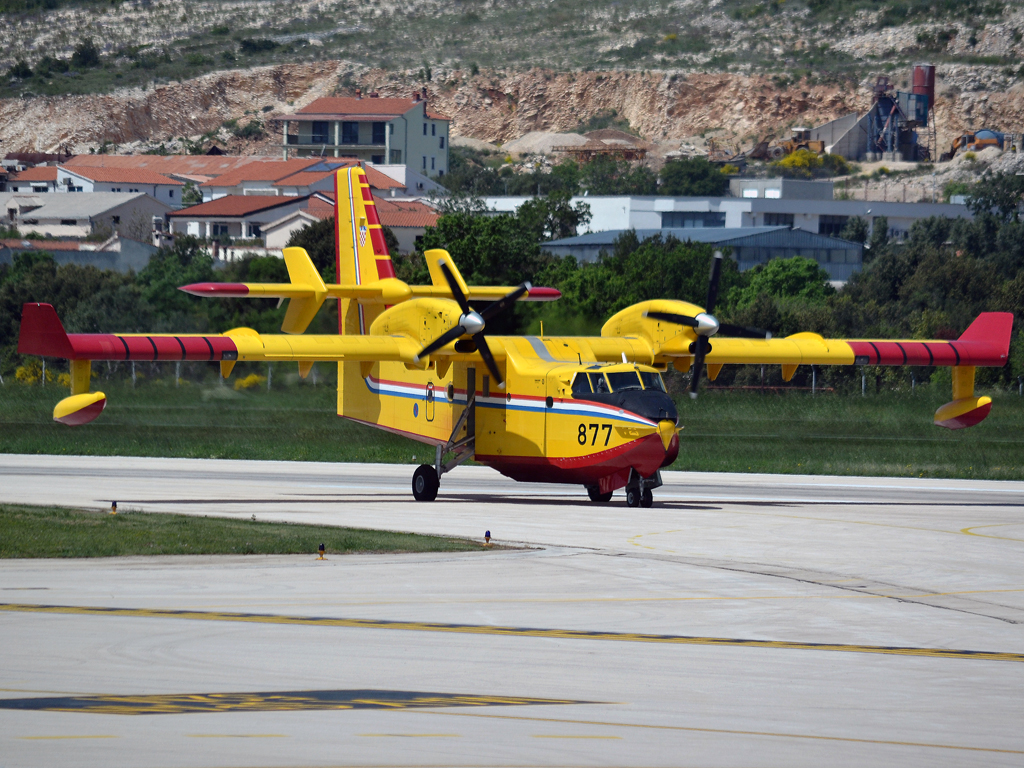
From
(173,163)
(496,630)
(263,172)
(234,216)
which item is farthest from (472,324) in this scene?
(173,163)

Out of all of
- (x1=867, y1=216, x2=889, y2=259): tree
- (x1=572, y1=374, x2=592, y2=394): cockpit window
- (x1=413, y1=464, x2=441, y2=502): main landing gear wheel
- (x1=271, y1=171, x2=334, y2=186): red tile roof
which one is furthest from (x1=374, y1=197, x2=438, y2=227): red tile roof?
(x1=572, y1=374, x2=592, y2=394): cockpit window

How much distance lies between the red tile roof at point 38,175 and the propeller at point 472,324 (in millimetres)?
126335

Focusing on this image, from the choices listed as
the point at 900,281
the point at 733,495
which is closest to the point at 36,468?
the point at 733,495

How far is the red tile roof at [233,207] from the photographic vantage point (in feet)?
370

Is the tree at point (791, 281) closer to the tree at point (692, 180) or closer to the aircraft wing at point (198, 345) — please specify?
the aircraft wing at point (198, 345)

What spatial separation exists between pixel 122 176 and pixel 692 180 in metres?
63.2

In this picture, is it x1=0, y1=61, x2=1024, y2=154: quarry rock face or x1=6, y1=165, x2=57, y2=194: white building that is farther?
x1=0, y1=61, x2=1024, y2=154: quarry rock face

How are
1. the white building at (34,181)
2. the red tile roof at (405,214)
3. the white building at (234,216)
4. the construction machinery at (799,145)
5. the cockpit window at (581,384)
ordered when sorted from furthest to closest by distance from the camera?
the construction machinery at (799,145) < the white building at (34,181) < the white building at (234,216) < the red tile roof at (405,214) < the cockpit window at (581,384)

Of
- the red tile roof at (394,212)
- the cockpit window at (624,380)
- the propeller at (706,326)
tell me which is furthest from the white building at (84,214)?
the cockpit window at (624,380)

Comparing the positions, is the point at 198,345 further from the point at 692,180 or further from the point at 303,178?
the point at 692,180

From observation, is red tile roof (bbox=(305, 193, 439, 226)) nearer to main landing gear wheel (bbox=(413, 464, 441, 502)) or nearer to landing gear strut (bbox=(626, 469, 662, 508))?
main landing gear wheel (bbox=(413, 464, 441, 502))

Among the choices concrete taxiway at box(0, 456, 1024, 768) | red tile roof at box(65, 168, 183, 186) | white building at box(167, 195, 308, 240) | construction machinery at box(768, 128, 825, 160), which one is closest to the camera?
concrete taxiway at box(0, 456, 1024, 768)

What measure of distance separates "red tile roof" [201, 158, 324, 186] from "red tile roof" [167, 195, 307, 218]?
1697 cm

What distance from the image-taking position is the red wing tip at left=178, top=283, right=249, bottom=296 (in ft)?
92.3
